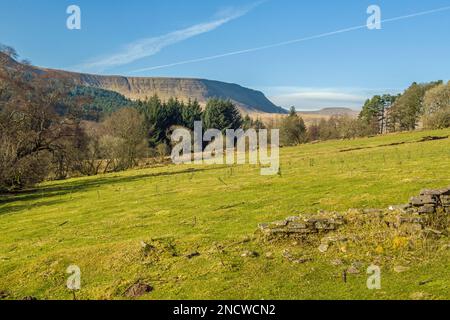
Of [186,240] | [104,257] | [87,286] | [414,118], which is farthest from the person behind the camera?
[414,118]

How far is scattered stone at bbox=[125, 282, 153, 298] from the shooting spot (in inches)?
514

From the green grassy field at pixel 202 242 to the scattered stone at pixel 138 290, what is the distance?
1.01ft

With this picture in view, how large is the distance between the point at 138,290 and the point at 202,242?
4.88m

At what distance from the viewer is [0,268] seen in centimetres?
1741

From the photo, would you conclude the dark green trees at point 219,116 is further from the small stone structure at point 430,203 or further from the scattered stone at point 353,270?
the scattered stone at point 353,270

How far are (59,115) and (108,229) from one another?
3932 cm

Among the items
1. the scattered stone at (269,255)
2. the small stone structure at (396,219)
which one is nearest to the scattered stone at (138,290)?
the scattered stone at (269,255)

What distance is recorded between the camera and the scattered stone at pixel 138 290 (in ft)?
42.8

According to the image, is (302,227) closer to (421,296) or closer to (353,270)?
(353,270)

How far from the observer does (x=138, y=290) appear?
13266 millimetres
